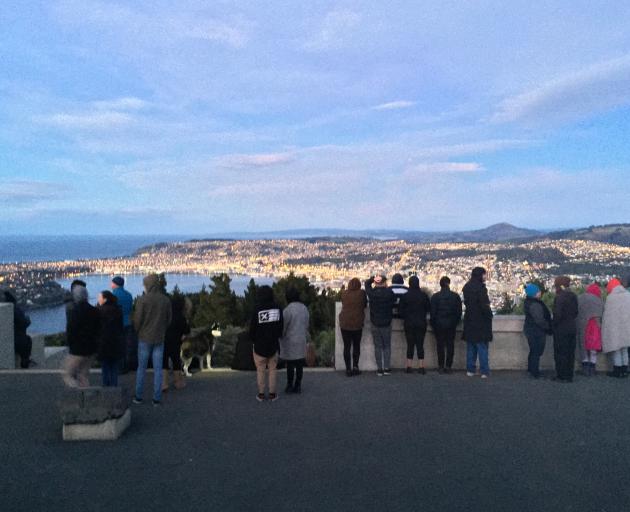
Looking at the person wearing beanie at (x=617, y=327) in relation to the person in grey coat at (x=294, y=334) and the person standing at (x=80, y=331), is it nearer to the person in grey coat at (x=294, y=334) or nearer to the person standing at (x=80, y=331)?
the person in grey coat at (x=294, y=334)

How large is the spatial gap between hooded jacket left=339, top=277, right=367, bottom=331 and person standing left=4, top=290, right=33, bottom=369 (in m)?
6.38

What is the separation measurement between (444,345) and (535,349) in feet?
4.96

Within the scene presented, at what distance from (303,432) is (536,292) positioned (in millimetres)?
4969

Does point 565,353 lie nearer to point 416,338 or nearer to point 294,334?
point 416,338

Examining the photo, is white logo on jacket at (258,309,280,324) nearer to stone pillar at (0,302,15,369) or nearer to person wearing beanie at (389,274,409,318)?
person wearing beanie at (389,274,409,318)

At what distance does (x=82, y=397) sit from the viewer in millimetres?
6578

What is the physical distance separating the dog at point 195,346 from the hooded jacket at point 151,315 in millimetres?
1639

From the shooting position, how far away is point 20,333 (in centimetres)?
1130

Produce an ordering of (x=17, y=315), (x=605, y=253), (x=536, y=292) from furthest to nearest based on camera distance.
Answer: (x=605, y=253) → (x=17, y=315) → (x=536, y=292)

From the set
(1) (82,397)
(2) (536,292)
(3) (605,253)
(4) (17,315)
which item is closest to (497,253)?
(3) (605,253)

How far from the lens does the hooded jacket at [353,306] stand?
9594 millimetres

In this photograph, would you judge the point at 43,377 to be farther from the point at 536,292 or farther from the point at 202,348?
the point at 536,292

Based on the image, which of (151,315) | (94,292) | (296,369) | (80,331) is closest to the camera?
(80,331)

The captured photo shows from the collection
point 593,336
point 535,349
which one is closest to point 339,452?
point 535,349
